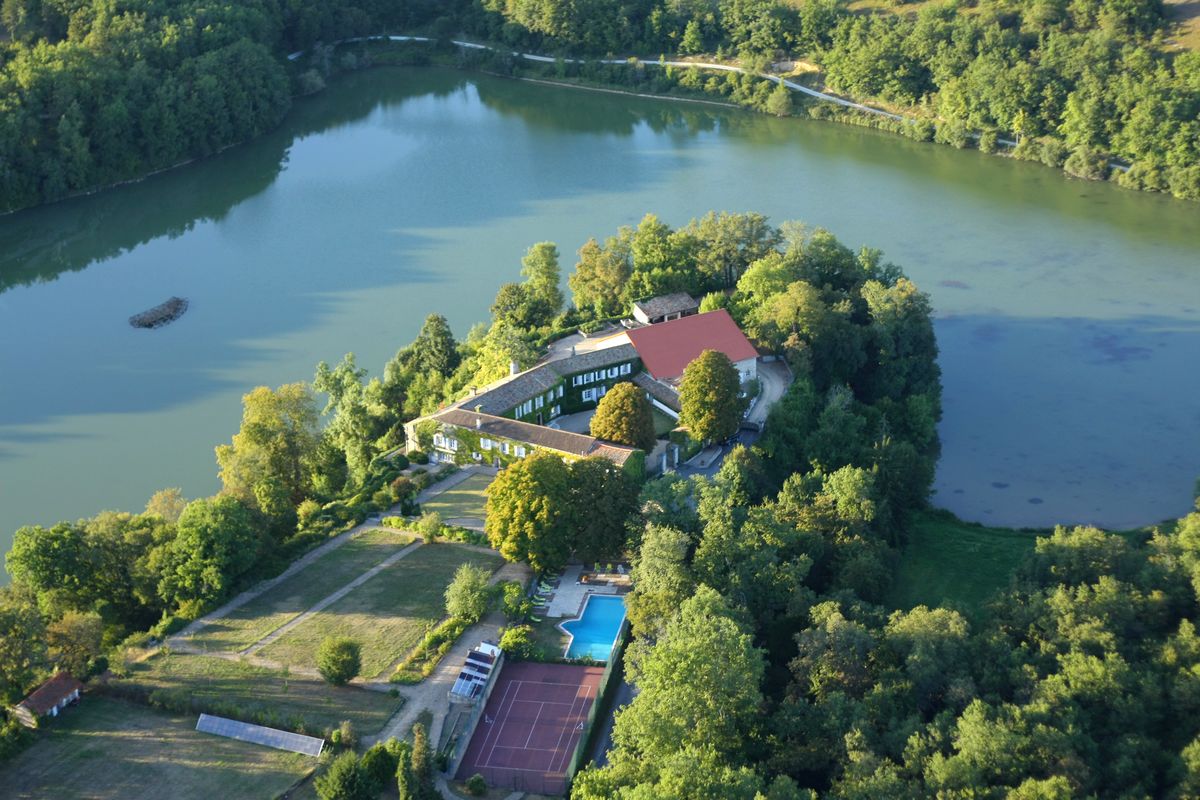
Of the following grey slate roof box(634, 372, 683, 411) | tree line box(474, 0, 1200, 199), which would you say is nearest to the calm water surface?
tree line box(474, 0, 1200, 199)

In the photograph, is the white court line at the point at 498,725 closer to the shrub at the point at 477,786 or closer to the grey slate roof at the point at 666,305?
the shrub at the point at 477,786

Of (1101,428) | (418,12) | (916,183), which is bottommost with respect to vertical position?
(1101,428)

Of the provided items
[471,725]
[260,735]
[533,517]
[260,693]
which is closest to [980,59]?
[533,517]

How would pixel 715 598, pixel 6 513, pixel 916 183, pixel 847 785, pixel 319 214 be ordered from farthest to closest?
pixel 916 183 < pixel 319 214 < pixel 6 513 < pixel 715 598 < pixel 847 785

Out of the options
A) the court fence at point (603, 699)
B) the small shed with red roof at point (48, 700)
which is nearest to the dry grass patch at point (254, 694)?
the small shed with red roof at point (48, 700)

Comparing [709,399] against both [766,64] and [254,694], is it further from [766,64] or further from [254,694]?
[766,64]

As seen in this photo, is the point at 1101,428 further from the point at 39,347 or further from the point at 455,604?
the point at 39,347

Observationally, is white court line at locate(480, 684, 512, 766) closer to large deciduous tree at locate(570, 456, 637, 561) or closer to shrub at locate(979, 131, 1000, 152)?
large deciduous tree at locate(570, 456, 637, 561)

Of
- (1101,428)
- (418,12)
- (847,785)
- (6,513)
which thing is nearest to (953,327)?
(1101,428)

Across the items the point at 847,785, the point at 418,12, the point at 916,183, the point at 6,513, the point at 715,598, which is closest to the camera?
the point at 847,785

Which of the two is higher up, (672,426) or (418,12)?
(418,12)
